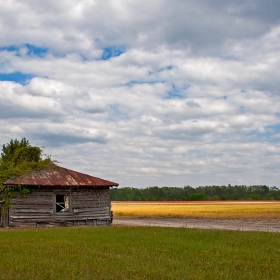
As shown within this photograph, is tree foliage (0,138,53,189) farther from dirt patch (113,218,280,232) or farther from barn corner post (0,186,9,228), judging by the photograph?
dirt patch (113,218,280,232)

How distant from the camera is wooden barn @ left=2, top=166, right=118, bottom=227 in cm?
3219

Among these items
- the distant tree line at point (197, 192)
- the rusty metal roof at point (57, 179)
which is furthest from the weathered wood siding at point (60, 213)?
the distant tree line at point (197, 192)

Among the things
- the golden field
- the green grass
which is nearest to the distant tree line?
the golden field

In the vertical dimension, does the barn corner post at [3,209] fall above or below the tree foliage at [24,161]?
below

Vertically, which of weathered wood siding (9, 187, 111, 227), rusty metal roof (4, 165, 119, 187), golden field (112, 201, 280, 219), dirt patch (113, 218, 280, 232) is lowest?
golden field (112, 201, 280, 219)

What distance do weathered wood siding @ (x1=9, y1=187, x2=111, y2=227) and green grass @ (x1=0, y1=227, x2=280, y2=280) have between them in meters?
11.7

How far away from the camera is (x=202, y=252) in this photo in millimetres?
16562

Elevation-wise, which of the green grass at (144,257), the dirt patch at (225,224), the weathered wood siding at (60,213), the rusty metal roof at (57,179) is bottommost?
the dirt patch at (225,224)

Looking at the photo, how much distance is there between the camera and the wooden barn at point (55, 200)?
32188 millimetres

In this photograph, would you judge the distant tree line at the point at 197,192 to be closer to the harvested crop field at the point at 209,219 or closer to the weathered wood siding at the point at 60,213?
the harvested crop field at the point at 209,219

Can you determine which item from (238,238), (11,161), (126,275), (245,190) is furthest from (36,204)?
(245,190)

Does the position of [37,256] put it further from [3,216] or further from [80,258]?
[3,216]

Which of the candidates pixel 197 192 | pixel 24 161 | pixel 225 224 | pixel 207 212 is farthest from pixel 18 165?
pixel 197 192

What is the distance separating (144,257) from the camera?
15328 mm
